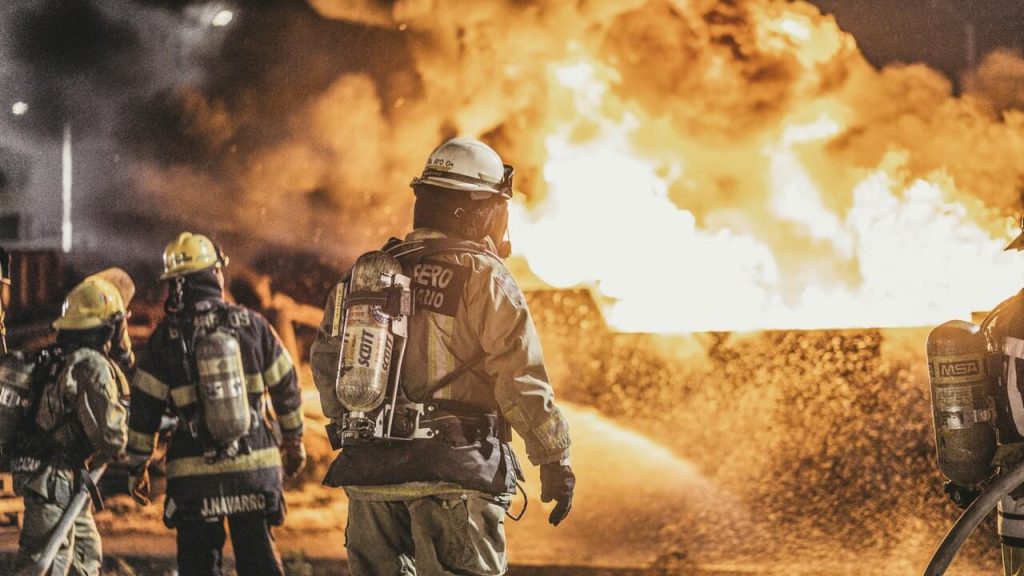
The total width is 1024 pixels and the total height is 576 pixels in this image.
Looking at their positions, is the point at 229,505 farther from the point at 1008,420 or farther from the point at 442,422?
the point at 1008,420

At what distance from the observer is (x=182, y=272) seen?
6.08 metres

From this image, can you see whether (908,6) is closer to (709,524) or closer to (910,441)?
(910,441)

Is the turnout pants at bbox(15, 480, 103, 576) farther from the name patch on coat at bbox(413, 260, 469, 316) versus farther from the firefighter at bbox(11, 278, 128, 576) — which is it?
the name patch on coat at bbox(413, 260, 469, 316)

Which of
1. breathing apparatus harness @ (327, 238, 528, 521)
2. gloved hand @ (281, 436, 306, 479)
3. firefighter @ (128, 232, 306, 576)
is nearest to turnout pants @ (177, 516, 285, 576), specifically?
firefighter @ (128, 232, 306, 576)

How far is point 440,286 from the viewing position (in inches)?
166

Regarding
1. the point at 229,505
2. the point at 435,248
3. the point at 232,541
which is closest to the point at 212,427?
the point at 229,505

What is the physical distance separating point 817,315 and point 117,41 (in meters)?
5.44

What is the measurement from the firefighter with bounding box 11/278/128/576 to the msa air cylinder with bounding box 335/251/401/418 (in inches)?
107

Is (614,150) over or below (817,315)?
over

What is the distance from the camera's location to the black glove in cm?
460

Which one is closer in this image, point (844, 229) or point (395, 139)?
point (844, 229)

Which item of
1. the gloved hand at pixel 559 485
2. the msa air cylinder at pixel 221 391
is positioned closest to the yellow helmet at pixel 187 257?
the msa air cylinder at pixel 221 391

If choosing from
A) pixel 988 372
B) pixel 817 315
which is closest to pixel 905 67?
pixel 817 315

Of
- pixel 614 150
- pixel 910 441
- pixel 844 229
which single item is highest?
pixel 614 150
